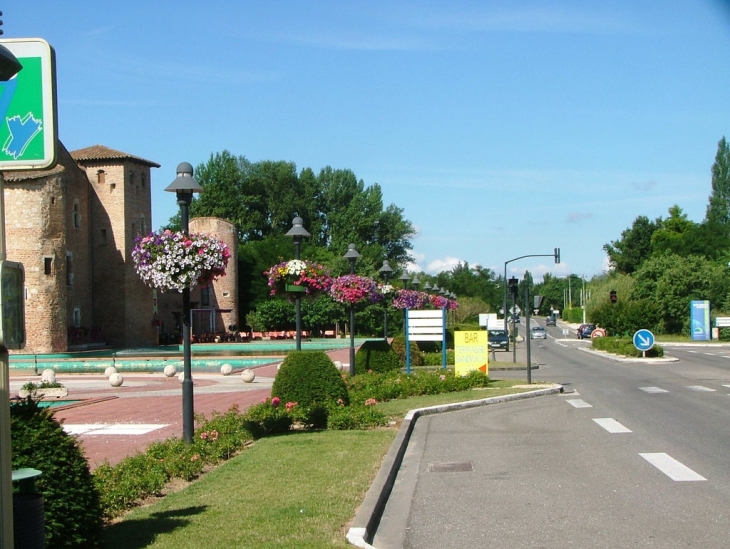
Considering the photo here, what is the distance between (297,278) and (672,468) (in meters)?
10.7

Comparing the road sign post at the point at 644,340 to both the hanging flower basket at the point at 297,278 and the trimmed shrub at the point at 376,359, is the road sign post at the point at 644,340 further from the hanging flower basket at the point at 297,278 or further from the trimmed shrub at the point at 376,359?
the hanging flower basket at the point at 297,278

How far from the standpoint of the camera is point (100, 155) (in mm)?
59188

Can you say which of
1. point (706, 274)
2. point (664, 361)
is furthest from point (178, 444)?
point (706, 274)

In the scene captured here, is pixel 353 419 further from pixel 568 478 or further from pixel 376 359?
pixel 376 359

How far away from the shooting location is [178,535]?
6.96 metres

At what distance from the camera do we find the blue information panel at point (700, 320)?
220 ft

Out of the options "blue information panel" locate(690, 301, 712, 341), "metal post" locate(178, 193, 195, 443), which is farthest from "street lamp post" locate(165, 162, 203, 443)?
"blue information panel" locate(690, 301, 712, 341)

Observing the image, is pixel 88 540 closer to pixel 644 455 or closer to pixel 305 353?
pixel 644 455

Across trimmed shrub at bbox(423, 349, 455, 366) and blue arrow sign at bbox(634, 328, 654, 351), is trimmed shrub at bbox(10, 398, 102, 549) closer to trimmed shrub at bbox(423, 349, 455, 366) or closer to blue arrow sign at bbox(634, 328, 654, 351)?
trimmed shrub at bbox(423, 349, 455, 366)

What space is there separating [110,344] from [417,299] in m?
27.3

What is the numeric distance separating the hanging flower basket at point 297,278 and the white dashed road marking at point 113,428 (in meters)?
4.91

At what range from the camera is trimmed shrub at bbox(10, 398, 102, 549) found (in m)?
5.70

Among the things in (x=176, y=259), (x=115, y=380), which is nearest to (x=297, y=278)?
(x=176, y=259)

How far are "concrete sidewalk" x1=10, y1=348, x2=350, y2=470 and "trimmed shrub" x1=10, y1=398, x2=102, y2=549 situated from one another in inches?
106
